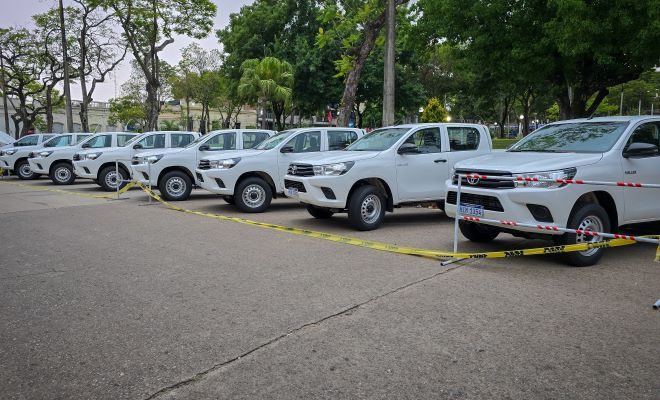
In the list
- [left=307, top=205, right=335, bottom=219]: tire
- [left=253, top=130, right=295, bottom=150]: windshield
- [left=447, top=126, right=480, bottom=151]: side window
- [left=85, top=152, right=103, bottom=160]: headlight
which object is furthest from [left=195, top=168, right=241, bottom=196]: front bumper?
[left=85, top=152, right=103, bottom=160]: headlight

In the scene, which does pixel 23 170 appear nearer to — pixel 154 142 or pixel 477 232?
pixel 154 142

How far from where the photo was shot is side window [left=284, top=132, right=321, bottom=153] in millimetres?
11492

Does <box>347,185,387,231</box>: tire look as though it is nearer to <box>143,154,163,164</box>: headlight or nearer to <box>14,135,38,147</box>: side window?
<box>143,154,163,164</box>: headlight

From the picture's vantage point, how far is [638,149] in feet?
20.7

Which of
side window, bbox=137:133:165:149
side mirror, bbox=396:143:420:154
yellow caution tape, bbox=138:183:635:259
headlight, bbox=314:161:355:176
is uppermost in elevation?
side window, bbox=137:133:165:149

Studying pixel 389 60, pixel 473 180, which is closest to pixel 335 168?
pixel 473 180

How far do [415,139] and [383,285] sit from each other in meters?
4.44

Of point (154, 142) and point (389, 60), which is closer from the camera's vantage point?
point (389, 60)

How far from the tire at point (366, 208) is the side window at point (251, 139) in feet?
18.3

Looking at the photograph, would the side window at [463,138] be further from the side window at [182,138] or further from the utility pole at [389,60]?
the side window at [182,138]

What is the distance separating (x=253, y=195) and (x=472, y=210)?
228 inches

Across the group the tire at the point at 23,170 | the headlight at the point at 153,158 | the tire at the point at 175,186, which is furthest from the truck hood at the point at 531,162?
the tire at the point at 23,170

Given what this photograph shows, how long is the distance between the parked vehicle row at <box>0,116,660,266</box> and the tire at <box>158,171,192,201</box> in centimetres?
3

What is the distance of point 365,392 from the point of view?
10.2ft
